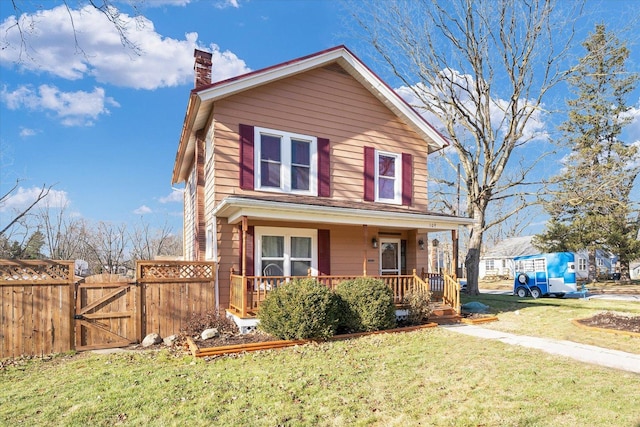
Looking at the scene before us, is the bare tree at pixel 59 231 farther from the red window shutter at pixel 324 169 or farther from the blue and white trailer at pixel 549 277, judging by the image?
the blue and white trailer at pixel 549 277

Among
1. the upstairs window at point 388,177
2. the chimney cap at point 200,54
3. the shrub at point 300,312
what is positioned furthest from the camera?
the upstairs window at point 388,177

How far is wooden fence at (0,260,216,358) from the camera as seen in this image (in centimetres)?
726

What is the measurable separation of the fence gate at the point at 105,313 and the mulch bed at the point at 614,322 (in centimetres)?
1089

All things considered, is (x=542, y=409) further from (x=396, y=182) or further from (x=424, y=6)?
(x=424, y=6)

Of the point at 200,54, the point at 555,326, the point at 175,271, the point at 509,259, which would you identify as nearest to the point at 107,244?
the point at 200,54

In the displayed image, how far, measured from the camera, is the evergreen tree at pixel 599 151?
85.7ft

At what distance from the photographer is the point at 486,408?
4.41 metres

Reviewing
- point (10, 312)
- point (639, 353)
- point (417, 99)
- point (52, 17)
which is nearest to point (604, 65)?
point (417, 99)

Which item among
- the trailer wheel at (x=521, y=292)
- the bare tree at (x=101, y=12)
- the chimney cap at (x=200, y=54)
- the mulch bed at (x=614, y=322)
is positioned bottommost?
the trailer wheel at (x=521, y=292)

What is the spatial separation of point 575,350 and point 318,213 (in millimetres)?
5938

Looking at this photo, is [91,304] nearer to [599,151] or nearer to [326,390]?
[326,390]

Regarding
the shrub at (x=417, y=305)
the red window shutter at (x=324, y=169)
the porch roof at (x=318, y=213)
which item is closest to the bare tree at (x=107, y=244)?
the red window shutter at (x=324, y=169)

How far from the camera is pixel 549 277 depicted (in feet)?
62.1

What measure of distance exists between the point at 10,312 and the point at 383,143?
1044 centimetres
